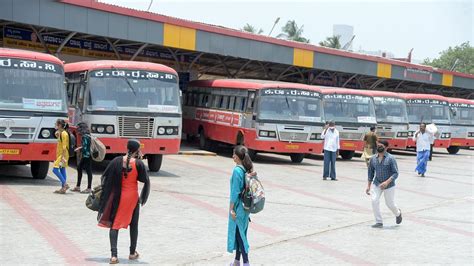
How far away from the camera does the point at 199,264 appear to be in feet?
27.1

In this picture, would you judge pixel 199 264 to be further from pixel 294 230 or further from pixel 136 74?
pixel 136 74

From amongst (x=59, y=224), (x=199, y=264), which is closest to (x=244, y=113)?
(x=59, y=224)

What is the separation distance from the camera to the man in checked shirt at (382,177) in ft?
36.9

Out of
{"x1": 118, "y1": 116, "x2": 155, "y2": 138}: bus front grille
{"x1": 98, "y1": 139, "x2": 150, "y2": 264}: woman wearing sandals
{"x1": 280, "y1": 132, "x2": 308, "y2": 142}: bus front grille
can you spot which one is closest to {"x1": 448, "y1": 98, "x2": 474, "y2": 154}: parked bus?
{"x1": 280, "y1": 132, "x2": 308, "y2": 142}: bus front grille

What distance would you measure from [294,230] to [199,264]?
283cm

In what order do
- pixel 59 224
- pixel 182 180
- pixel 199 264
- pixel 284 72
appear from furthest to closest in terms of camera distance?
pixel 284 72, pixel 182 180, pixel 59 224, pixel 199 264

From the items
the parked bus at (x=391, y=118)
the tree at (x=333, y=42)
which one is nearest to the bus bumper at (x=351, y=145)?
the parked bus at (x=391, y=118)

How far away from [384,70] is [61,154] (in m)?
27.7

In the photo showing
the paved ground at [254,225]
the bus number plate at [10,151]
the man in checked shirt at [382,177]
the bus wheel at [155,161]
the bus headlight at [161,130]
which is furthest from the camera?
the bus wheel at [155,161]

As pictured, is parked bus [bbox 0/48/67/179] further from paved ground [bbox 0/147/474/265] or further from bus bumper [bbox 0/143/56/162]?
paved ground [bbox 0/147/474/265]

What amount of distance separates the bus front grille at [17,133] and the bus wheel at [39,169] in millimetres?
1195

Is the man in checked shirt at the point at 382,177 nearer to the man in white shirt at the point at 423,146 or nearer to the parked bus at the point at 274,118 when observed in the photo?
the man in white shirt at the point at 423,146

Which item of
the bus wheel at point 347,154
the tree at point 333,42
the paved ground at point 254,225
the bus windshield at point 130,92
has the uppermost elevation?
the tree at point 333,42

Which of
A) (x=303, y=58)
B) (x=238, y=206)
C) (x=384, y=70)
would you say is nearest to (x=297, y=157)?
(x=303, y=58)
